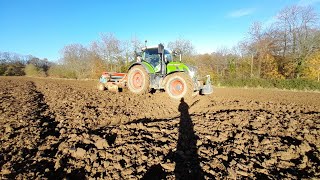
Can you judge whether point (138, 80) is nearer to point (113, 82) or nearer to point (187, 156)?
point (113, 82)

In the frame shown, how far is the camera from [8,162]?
2.88 m

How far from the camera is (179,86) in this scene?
8.12 meters

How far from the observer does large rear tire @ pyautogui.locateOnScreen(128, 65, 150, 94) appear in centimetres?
909

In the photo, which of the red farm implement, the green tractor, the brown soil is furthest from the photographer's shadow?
the red farm implement

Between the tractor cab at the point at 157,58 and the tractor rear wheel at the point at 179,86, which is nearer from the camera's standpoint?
the tractor rear wheel at the point at 179,86

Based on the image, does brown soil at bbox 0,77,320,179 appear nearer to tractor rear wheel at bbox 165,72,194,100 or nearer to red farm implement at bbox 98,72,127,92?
tractor rear wheel at bbox 165,72,194,100

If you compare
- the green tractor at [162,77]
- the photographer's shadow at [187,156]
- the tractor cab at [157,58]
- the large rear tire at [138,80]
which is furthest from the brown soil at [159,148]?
the tractor cab at [157,58]

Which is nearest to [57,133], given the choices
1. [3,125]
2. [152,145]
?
[3,125]

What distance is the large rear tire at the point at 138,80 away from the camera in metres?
9.09

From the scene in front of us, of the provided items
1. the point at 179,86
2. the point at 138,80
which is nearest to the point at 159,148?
the point at 179,86

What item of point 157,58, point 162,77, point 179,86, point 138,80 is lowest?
point 179,86

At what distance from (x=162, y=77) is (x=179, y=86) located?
1222 mm

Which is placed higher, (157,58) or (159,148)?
(157,58)

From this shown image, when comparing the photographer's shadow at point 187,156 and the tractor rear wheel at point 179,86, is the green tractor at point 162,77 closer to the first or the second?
the tractor rear wheel at point 179,86
